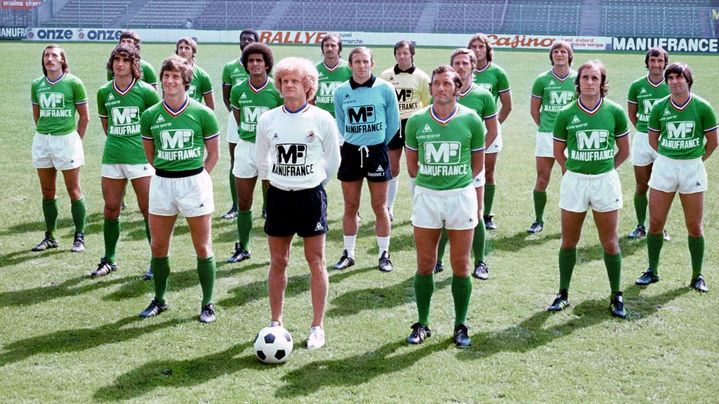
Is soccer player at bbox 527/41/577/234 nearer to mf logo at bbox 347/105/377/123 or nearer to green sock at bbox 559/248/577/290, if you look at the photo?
mf logo at bbox 347/105/377/123

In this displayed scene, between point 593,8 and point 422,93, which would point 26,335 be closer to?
point 422,93

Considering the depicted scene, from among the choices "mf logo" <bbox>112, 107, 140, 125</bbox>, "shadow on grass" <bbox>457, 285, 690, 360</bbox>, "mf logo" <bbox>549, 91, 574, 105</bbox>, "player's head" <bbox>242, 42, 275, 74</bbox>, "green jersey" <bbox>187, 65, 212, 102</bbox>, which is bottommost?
"shadow on grass" <bbox>457, 285, 690, 360</bbox>

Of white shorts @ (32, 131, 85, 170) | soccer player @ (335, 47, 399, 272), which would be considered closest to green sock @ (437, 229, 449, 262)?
soccer player @ (335, 47, 399, 272)

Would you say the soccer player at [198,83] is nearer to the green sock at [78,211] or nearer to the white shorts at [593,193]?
the green sock at [78,211]

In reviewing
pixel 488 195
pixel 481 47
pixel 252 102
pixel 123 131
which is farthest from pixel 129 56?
pixel 488 195

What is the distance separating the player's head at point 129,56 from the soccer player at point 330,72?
2.70m

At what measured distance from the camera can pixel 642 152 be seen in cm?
1038

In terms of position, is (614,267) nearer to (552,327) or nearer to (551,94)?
(552,327)

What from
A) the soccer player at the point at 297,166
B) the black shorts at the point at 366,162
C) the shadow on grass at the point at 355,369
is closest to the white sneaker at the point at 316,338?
the soccer player at the point at 297,166

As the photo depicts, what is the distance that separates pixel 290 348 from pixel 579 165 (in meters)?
3.16

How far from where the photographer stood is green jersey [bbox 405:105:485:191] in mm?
6914

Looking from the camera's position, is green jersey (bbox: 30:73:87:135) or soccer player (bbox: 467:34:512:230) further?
soccer player (bbox: 467:34:512:230)

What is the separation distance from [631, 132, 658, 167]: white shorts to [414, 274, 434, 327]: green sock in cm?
442

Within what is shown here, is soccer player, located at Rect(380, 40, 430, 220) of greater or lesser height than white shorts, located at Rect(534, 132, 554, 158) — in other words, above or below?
above
